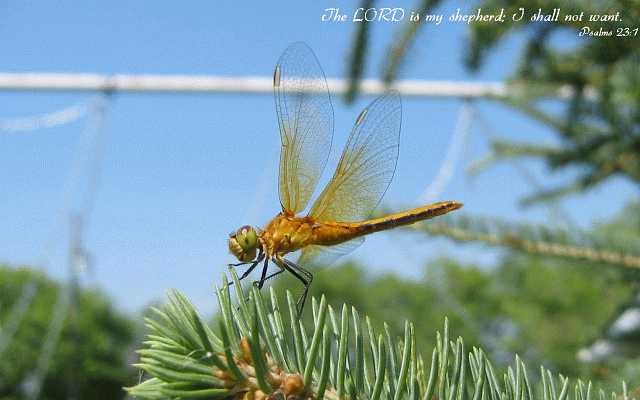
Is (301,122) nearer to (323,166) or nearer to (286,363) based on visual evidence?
(323,166)

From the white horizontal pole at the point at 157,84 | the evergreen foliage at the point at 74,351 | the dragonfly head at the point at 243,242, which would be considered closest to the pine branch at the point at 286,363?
the dragonfly head at the point at 243,242

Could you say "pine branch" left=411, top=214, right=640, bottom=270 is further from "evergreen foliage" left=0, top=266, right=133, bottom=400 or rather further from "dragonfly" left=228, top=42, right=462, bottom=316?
"evergreen foliage" left=0, top=266, right=133, bottom=400

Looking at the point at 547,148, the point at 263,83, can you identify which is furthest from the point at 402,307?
the point at 547,148

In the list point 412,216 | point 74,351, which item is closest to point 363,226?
point 412,216

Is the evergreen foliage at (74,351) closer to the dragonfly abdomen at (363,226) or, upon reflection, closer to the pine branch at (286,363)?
the dragonfly abdomen at (363,226)

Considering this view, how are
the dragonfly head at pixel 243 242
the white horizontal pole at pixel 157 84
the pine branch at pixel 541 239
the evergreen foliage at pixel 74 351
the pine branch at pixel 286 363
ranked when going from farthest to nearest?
the evergreen foliage at pixel 74 351 → the white horizontal pole at pixel 157 84 → the pine branch at pixel 541 239 → the dragonfly head at pixel 243 242 → the pine branch at pixel 286 363

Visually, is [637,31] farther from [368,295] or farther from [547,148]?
[368,295]
